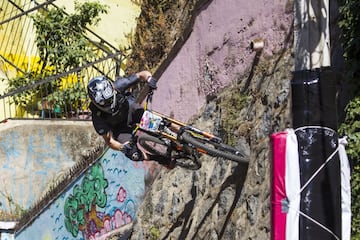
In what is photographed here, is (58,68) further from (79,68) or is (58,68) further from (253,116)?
(253,116)

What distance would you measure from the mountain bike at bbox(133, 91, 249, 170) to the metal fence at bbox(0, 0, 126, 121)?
7393 millimetres

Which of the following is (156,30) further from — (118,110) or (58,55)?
(118,110)

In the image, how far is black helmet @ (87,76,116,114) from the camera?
8203mm

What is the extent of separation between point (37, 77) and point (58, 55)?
746 millimetres

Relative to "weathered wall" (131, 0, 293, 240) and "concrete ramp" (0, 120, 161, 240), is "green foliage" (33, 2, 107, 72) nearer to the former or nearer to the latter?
"concrete ramp" (0, 120, 161, 240)

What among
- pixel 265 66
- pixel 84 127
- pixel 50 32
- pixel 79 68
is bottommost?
pixel 265 66

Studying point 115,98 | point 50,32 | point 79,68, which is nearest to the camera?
point 115,98

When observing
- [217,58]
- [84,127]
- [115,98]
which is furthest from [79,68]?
[115,98]

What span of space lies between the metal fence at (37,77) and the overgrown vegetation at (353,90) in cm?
938

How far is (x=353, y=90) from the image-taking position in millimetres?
6965

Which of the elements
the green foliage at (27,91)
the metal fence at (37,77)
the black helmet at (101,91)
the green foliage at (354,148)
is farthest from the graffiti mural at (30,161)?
the green foliage at (354,148)

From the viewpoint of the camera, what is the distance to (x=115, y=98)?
332 inches

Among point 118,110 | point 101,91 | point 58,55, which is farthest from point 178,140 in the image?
point 58,55

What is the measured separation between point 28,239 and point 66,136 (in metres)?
2.19
